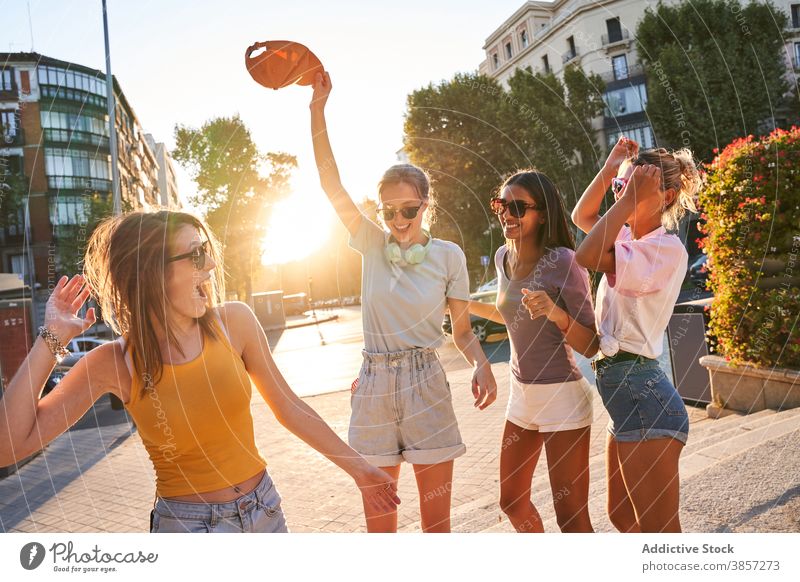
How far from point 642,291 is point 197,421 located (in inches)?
63.4

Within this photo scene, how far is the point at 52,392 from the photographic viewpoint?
183 cm

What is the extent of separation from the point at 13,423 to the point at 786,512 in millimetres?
3211

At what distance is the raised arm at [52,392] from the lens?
1.75 meters

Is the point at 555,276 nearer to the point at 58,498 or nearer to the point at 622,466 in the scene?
the point at 622,466

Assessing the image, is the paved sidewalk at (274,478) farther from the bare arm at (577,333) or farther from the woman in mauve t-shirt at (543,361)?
the bare arm at (577,333)

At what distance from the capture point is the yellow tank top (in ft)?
6.29

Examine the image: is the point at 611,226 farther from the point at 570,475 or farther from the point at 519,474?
the point at 519,474

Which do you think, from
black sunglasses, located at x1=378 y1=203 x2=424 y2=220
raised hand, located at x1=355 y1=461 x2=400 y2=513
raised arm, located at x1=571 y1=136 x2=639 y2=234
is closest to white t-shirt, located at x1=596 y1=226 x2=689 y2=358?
raised arm, located at x1=571 y1=136 x2=639 y2=234

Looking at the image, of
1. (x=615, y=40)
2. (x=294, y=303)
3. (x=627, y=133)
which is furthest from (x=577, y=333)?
(x=294, y=303)

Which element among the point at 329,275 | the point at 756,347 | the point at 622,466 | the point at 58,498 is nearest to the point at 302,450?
the point at 58,498

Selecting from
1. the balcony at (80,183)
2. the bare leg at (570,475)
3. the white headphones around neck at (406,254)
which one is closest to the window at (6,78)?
the balcony at (80,183)

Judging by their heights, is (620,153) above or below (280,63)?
below

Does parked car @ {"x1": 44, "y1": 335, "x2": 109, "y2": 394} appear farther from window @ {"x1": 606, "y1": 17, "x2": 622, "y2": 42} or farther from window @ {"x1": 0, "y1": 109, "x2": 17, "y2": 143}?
window @ {"x1": 606, "y1": 17, "x2": 622, "y2": 42}

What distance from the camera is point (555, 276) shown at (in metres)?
2.68
